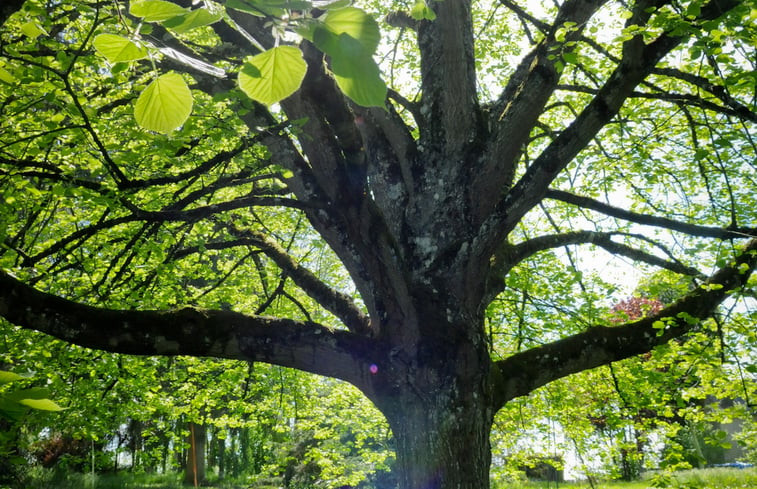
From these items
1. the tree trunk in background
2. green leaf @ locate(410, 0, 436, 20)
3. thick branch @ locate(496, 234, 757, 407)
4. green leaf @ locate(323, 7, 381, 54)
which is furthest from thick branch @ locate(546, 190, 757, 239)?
the tree trunk in background

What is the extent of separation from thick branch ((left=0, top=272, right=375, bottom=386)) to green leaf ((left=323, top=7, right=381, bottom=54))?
3.31 meters

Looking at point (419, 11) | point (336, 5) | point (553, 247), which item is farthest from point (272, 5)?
point (553, 247)

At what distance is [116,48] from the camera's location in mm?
638

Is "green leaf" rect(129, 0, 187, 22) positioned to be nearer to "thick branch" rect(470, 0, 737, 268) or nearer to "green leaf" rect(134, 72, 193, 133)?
"green leaf" rect(134, 72, 193, 133)

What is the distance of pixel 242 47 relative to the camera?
3.70 m

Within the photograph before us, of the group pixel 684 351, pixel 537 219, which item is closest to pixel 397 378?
pixel 684 351

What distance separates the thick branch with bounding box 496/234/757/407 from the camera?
4.07 metres

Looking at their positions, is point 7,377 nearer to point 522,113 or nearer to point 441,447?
point 441,447

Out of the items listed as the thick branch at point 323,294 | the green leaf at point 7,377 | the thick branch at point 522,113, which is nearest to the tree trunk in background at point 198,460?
the thick branch at point 323,294

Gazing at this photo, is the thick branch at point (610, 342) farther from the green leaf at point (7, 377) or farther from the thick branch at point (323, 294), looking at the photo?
the green leaf at point (7, 377)

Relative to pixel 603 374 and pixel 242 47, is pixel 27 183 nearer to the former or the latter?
pixel 242 47

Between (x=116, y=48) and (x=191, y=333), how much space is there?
10.3 feet

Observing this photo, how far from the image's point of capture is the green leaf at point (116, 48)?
2.07 ft

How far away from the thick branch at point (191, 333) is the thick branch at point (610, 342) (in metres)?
1.26
